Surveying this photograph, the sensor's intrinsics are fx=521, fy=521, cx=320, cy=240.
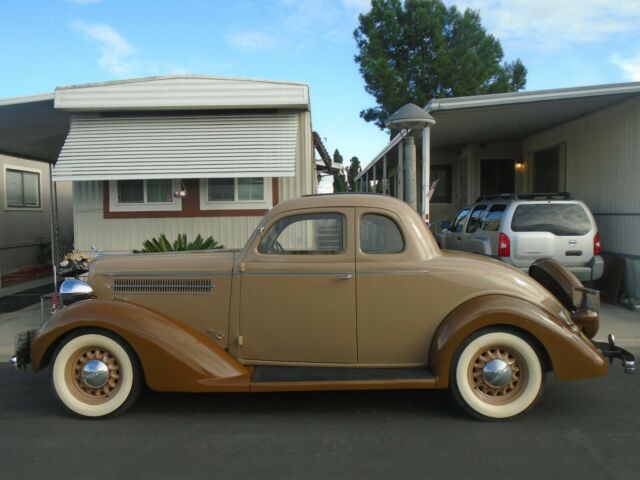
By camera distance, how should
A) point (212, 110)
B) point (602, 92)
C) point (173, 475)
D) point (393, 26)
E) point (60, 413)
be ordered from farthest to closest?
point (393, 26), point (212, 110), point (602, 92), point (60, 413), point (173, 475)

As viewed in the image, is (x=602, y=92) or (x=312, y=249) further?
(x=602, y=92)

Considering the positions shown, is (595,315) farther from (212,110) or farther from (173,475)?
(212,110)

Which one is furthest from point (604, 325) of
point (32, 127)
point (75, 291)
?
point (32, 127)

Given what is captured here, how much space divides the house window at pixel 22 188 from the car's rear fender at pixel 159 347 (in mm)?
10757

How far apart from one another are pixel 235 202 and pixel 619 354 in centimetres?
663

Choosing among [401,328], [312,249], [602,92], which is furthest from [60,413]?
[602,92]

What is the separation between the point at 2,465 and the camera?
11.4 feet

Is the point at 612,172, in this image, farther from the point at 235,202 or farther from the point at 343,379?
the point at 343,379

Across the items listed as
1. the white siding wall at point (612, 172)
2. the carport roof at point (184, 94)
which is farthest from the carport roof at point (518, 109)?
the carport roof at point (184, 94)

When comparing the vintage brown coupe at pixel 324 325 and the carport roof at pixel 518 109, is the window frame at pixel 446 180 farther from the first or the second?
the vintage brown coupe at pixel 324 325

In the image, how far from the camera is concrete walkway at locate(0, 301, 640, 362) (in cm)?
645

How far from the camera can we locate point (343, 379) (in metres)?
4.07

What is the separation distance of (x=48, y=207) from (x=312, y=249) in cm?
1342

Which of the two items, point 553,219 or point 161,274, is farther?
point 553,219
